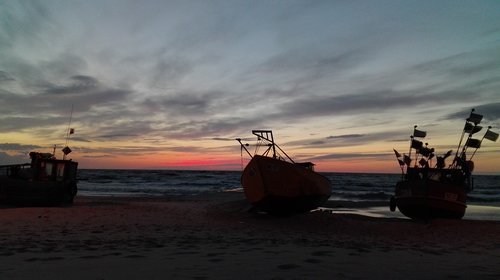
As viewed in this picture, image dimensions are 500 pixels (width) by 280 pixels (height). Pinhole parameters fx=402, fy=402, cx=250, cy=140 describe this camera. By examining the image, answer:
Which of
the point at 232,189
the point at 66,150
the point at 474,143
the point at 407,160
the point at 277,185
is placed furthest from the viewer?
the point at 232,189

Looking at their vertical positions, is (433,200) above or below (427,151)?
below

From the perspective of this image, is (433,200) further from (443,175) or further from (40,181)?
(40,181)

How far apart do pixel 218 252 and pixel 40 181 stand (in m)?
15.6

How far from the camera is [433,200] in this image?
19750mm

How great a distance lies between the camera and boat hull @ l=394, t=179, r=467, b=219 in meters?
19.8

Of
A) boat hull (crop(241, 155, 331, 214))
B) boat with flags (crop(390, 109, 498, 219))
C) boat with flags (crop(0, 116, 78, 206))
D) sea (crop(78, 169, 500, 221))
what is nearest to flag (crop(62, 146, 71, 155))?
boat with flags (crop(0, 116, 78, 206))

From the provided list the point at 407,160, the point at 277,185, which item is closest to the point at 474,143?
the point at 407,160

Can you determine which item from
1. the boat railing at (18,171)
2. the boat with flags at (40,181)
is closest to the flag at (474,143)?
the boat with flags at (40,181)

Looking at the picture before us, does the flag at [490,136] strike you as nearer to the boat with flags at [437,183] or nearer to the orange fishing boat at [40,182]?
the boat with flags at [437,183]

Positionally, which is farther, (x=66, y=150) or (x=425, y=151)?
(x=425, y=151)

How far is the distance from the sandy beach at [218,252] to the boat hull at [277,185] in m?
2.83

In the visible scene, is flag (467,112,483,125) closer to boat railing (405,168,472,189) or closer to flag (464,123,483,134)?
flag (464,123,483,134)

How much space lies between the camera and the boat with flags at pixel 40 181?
1975 centimetres

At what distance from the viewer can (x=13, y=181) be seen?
65.0 ft
